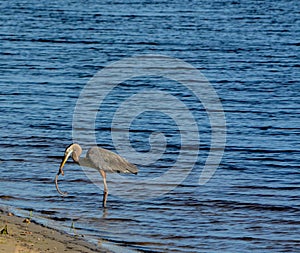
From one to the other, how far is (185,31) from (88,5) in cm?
1207

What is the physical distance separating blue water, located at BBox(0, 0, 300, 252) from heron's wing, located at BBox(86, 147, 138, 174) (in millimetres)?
→ 518

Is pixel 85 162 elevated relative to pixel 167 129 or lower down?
lower down

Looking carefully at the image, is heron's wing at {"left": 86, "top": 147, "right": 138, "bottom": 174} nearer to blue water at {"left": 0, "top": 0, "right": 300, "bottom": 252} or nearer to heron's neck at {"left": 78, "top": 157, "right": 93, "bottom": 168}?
heron's neck at {"left": 78, "top": 157, "right": 93, "bottom": 168}

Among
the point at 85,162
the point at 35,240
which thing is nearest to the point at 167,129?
the point at 85,162

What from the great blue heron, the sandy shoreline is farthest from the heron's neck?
the sandy shoreline

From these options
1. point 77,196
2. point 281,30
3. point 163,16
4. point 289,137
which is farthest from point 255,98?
point 163,16

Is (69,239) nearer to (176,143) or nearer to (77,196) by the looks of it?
(77,196)

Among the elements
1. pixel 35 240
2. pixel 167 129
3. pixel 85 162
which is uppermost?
pixel 167 129

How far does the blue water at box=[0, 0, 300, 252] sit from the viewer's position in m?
10.5

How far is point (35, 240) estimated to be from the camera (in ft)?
29.3

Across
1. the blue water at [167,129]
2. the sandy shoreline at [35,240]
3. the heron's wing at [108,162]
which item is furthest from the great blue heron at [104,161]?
the sandy shoreline at [35,240]

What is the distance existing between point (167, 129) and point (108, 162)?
207 inches

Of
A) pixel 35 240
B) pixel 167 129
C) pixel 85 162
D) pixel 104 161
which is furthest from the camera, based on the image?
pixel 167 129

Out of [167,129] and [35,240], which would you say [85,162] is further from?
[167,129]
